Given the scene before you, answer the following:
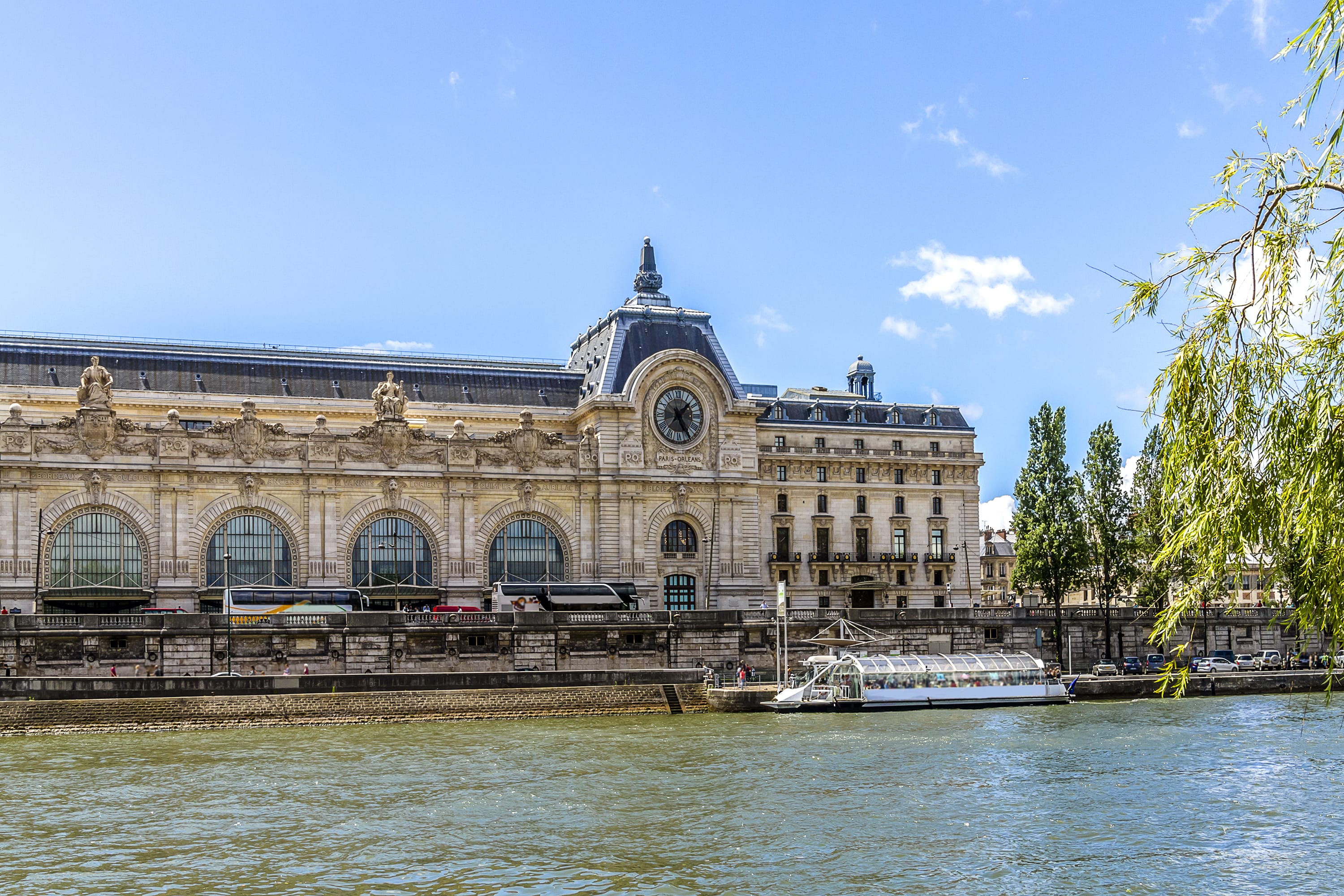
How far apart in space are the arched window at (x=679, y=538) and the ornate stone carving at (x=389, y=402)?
59.5 ft

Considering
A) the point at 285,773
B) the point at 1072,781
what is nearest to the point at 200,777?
the point at 285,773

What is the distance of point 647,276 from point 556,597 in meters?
30.0

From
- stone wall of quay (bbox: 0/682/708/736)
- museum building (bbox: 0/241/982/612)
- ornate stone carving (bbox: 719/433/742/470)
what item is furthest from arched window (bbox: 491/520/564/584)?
stone wall of quay (bbox: 0/682/708/736)

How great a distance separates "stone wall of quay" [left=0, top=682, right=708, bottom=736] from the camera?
5356 cm

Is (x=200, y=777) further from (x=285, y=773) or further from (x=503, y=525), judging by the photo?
(x=503, y=525)

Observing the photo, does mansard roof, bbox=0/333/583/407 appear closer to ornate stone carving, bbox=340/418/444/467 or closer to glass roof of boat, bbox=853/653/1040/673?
ornate stone carving, bbox=340/418/444/467

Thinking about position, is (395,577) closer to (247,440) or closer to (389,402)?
(389,402)

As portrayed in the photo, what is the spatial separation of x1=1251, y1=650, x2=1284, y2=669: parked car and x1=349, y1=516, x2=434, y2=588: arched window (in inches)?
1876

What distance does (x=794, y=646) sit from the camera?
249 ft

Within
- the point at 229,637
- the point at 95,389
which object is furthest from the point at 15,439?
the point at 229,637

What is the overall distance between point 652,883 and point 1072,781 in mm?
16803

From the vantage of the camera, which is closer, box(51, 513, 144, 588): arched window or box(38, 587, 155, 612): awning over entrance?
box(38, 587, 155, 612): awning over entrance

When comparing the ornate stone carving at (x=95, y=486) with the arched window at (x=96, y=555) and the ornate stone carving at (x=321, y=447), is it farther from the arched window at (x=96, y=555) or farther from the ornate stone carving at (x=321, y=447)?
the ornate stone carving at (x=321, y=447)

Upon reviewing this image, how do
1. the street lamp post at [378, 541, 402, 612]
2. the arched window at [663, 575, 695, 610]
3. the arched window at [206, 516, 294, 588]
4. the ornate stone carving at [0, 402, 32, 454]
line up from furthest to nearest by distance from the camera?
the arched window at [663, 575, 695, 610] → the street lamp post at [378, 541, 402, 612] → the arched window at [206, 516, 294, 588] → the ornate stone carving at [0, 402, 32, 454]
